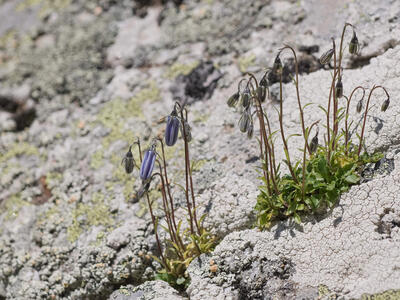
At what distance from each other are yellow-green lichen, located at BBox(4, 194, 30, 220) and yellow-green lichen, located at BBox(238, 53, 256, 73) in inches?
110

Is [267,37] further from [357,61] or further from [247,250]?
[247,250]

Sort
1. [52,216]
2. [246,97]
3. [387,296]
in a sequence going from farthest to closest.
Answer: [52,216]
[246,97]
[387,296]

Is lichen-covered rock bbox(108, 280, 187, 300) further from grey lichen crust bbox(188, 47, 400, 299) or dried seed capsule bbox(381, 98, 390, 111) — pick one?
dried seed capsule bbox(381, 98, 390, 111)

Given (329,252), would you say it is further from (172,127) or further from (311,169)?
(172,127)

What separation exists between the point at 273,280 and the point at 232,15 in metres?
3.56

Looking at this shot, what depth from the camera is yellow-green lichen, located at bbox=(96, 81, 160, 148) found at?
220 inches

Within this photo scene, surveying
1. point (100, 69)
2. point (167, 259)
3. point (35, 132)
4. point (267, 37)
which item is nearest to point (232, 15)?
point (267, 37)

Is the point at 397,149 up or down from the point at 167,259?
up

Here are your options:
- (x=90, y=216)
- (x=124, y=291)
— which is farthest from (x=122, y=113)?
(x=124, y=291)

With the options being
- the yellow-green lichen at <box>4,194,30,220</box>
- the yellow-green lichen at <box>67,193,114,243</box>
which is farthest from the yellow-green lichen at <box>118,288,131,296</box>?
the yellow-green lichen at <box>4,194,30,220</box>

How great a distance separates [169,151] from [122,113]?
94 cm

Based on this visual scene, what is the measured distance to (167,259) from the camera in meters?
4.36

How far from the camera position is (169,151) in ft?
17.1

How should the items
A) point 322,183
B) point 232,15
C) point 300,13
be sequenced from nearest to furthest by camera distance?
1. point 322,183
2. point 300,13
3. point 232,15
